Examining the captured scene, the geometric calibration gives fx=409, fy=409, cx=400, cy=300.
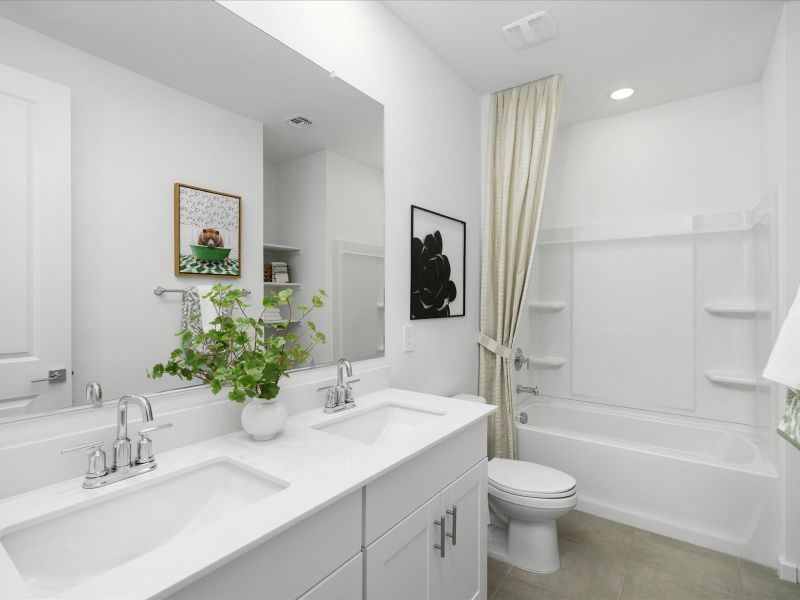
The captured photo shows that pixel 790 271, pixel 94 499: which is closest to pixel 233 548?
pixel 94 499

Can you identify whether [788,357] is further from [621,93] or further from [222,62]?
[621,93]

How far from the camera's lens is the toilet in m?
1.82

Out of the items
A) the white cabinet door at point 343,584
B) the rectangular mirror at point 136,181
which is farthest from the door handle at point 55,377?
the white cabinet door at point 343,584

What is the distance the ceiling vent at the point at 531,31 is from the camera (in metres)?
1.91

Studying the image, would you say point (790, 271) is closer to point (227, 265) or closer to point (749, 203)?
point (749, 203)

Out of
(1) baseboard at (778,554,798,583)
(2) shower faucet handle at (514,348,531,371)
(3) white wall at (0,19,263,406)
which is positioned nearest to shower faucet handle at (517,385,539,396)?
(2) shower faucet handle at (514,348,531,371)

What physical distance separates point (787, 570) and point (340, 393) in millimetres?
2139

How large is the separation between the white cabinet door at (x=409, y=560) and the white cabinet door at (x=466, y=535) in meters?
0.06

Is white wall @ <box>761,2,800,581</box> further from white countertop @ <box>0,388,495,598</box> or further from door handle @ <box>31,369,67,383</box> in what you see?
door handle @ <box>31,369,67,383</box>

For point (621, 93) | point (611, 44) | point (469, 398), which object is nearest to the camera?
point (611, 44)

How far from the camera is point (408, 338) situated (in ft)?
6.58

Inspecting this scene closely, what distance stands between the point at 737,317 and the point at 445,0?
8.03ft

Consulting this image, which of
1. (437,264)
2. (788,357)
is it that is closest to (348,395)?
(437,264)

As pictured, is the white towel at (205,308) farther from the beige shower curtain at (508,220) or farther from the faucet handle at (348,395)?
the beige shower curtain at (508,220)
